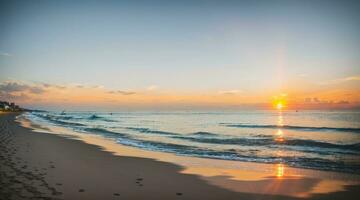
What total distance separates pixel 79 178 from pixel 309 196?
5754 mm

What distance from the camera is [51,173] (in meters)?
8.42

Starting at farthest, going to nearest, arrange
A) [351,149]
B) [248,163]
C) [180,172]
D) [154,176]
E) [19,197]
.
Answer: [351,149] → [248,163] → [180,172] → [154,176] → [19,197]

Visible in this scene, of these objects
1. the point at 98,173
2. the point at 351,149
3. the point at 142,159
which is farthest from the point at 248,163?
the point at 351,149

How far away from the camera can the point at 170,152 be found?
48.7 ft

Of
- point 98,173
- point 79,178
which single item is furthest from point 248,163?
point 79,178

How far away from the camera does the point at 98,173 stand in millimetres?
9102

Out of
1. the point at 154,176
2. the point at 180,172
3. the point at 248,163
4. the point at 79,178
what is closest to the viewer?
the point at 79,178

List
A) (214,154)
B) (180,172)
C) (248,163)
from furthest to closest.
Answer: (214,154) < (248,163) < (180,172)

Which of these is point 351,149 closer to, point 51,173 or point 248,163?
point 248,163

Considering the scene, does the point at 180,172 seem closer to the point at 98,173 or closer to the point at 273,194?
the point at 98,173

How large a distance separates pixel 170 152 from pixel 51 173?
23.4 ft

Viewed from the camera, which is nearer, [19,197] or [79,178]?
[19,197]

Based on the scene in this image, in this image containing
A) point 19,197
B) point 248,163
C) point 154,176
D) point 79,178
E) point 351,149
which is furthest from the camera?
point 351,149

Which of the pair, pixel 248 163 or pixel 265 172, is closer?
pixel 265 172
